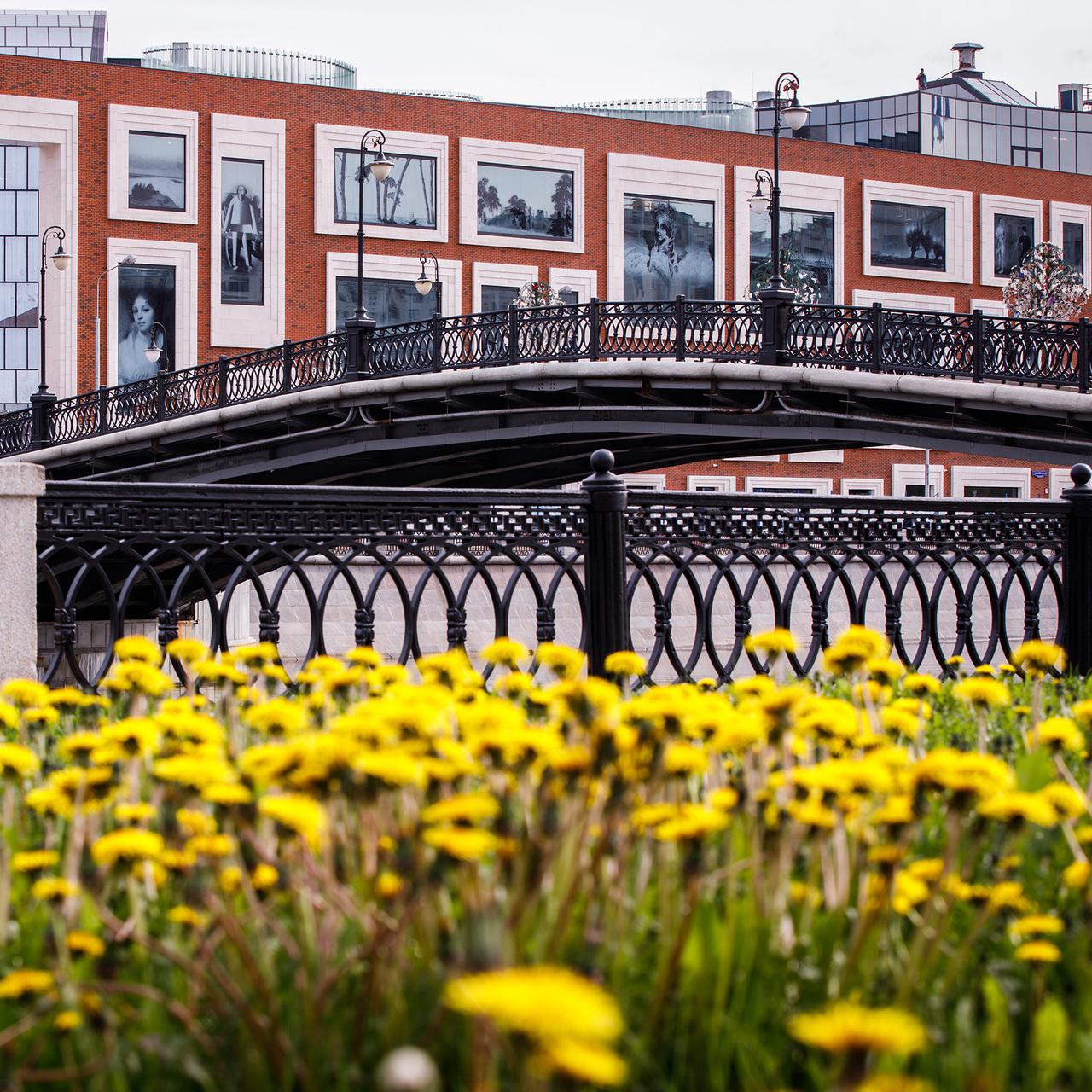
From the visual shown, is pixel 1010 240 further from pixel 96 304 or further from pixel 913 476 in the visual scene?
pixel 96 304

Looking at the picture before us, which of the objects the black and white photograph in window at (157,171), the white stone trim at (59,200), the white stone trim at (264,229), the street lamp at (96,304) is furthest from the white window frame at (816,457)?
the white stone trim at (59,200)

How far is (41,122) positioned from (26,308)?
606 centimetres

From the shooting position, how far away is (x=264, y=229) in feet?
154

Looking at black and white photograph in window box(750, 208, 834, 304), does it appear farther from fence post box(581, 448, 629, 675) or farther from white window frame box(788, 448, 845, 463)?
fence post box(581, 448, 629, 675)

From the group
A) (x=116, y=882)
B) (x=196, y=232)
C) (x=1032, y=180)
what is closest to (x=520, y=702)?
(x=116, y=882)

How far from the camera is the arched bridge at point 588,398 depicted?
22438 mm

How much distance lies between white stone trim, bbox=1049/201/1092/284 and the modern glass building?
665cm

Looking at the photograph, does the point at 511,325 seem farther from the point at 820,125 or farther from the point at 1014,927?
the point at 820,125

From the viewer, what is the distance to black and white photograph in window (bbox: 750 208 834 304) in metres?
53.9

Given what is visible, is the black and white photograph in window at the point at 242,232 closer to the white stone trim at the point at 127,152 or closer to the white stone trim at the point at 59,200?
the white stone trim at the point at 127,152

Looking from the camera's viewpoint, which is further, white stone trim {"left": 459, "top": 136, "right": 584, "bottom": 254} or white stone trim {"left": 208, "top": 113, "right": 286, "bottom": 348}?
white stone trim {"left": 459, "top": 136, "right": 584, "bottom": 254}

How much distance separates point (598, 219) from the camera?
51.6 metres

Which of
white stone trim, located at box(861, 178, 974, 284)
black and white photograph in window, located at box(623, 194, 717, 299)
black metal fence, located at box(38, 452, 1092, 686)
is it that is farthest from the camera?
white stone trim, located at box(861, 178, 974, 284)

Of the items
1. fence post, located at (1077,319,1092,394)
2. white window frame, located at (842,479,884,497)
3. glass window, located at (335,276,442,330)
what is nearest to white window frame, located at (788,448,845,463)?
white window frame, located at (842,479,884,497)
